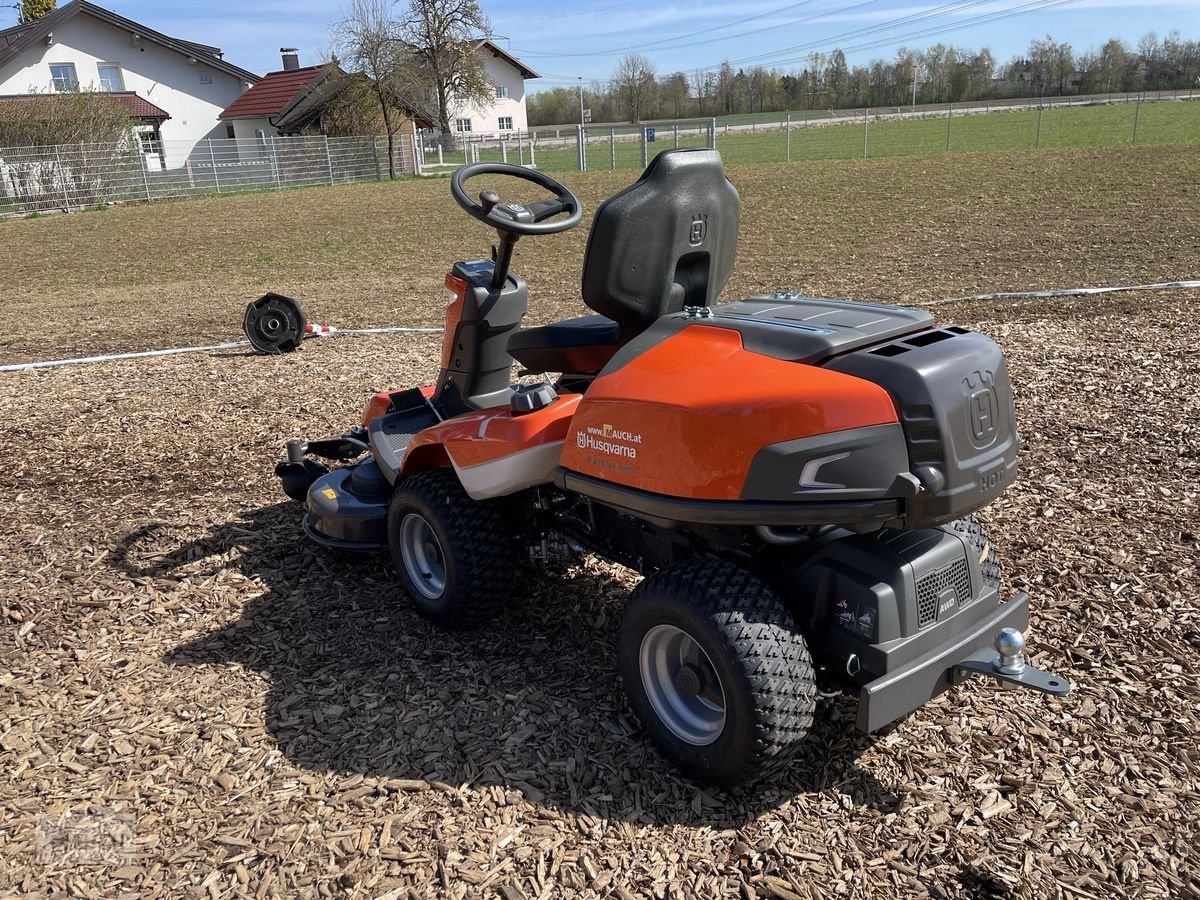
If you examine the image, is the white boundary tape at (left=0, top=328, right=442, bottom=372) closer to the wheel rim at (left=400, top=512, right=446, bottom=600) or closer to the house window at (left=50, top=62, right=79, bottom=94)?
the wheel rim at (left=400, top=512, right=446, bottom=600)

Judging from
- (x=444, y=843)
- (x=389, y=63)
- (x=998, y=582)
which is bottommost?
(x=444, y=843)

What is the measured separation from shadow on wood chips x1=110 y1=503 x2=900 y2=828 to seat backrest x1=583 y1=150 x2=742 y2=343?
117 centimetres

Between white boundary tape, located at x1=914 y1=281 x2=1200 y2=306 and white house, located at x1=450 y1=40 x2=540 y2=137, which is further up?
white house, located at x1=450 y1=40 x2=540 y2=137

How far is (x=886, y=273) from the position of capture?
1084 cm

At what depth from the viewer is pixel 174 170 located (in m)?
26.7

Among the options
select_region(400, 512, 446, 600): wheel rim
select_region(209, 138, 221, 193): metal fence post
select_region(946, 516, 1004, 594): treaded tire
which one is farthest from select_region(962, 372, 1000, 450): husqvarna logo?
select_region(209, 138, 221, 193): metal fence post

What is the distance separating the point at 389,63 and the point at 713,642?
38.4m

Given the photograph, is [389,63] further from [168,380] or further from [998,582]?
[998,582]

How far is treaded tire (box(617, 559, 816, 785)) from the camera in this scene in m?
2.37

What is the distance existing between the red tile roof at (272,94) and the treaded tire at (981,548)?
4243 centimetres

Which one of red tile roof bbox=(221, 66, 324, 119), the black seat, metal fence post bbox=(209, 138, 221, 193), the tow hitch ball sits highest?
red tile roof bbox=(221, 66, 324, 119)

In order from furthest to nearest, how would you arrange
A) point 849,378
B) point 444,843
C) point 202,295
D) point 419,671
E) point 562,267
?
point 562,267, point 202,295, point 419,671, point 444,843, point 849,378

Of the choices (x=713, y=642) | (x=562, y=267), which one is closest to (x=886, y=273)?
(x=562, y=267)

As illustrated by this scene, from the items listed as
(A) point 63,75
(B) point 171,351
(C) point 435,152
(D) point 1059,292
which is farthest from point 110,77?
(D) point 1059,292
